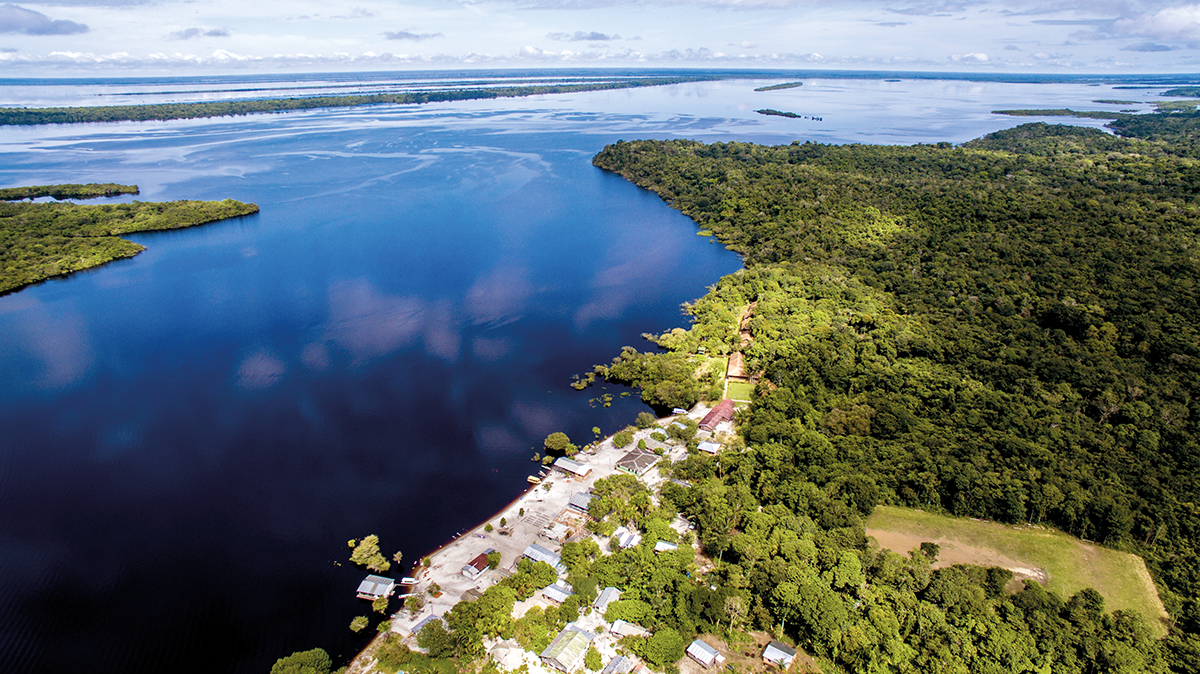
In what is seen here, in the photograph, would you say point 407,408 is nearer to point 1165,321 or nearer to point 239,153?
point 1165,321

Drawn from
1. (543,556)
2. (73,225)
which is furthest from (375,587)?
(73,225)

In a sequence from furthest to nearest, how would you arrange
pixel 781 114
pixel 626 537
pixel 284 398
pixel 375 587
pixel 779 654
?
pixel 781 114, pixel 284 398, pixel 626 537, pixel 375 587, pixel 779 654

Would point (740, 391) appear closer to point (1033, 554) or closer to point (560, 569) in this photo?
point (1033, 554)

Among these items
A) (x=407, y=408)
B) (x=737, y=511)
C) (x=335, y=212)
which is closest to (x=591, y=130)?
(x=335, y=212)

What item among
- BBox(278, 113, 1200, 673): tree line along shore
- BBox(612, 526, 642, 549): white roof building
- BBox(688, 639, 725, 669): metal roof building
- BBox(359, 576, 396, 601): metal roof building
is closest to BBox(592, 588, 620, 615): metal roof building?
BBox(278, 113, 1200, 673): tree line along shore

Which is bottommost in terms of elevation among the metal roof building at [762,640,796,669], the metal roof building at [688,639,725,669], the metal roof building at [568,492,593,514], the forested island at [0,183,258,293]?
the metal roof building at [762,640,796,669]

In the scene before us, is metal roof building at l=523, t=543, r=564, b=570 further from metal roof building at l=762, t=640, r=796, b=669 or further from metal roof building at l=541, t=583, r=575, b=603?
metal roof building at l=762, t=640, r=796, b=669
